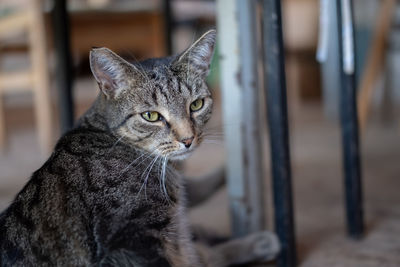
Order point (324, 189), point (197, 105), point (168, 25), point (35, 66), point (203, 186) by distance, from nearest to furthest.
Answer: point (197, 105) < point (203, 186) < point (324, 189) < point (168, 25) < point (35, 66)

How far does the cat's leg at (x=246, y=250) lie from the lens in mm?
1351

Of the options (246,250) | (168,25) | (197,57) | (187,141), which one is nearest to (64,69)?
(168,25)

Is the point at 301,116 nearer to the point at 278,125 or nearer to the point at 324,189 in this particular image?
the point at 324,189

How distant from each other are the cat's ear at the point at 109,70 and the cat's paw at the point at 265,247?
0.59 metres

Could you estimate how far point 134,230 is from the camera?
3.12 ft

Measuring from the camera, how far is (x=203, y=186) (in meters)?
1.63

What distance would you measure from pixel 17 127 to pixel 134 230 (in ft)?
11.1

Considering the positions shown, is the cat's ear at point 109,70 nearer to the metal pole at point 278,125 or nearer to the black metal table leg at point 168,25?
the metal pole at point 278,125

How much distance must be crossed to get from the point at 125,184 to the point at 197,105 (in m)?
0.33

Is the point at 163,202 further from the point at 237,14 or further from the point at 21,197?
the point at 237,14

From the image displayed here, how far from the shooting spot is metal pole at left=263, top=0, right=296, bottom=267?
122 centimetres

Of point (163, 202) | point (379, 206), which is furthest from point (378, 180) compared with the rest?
point (163, 202)

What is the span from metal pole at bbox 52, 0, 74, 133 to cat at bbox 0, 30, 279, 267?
73cm

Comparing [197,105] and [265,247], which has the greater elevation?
[197,105]
